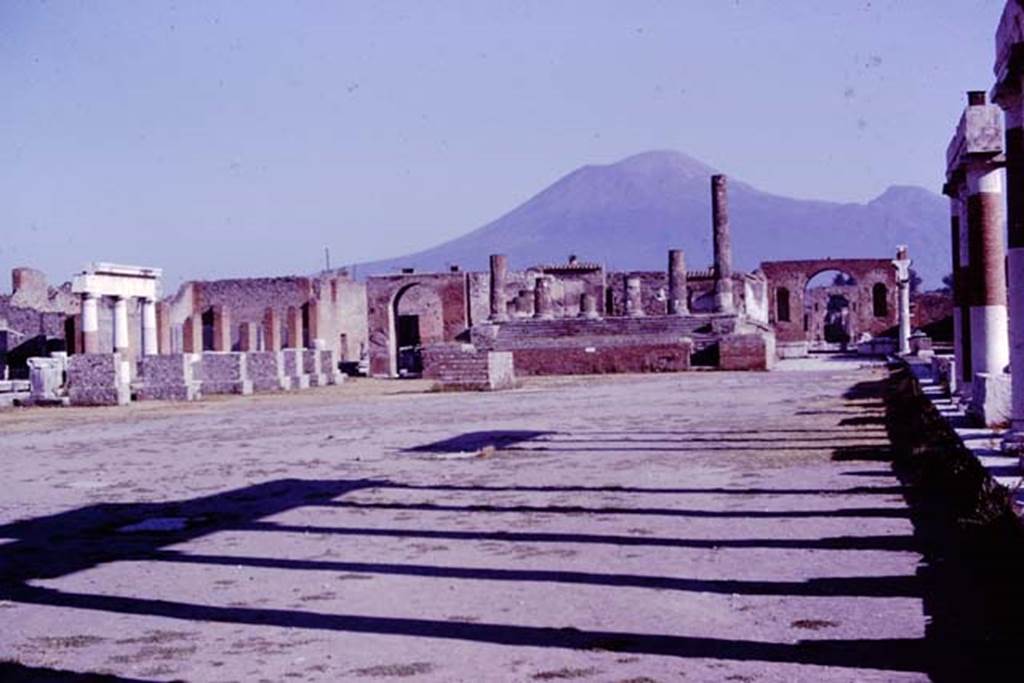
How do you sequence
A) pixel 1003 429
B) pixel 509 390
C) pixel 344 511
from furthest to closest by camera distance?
pixel 509 390
pixel 1003 429
pixel 344 511

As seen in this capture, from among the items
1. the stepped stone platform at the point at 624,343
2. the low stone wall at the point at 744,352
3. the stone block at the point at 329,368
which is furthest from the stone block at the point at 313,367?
the low stone wall at the point at 744,352

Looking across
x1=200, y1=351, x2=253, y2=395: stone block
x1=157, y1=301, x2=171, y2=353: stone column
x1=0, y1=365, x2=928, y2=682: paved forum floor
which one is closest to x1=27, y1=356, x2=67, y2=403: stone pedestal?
x1=200, y1=351, x2=253, y2=395: stone block

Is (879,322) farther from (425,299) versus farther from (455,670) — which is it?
(455,670)

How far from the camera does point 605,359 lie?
3694 cm

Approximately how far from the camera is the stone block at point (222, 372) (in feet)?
109

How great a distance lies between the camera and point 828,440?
13000 mm

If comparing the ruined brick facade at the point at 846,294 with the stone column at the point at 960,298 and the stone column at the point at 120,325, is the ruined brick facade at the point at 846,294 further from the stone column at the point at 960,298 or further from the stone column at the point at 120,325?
the stone column at the point at 960,298

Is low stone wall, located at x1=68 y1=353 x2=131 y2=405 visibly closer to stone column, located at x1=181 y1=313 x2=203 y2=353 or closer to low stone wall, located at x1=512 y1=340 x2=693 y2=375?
low stone wall, located at x1=512 y1=340 x2=693 y2=375

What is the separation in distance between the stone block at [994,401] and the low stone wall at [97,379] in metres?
24.4

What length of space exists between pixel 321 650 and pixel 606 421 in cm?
1251

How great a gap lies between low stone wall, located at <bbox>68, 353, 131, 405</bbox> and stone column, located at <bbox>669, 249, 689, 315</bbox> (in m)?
20.0

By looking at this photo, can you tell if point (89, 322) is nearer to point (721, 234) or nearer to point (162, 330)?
point (162, 330)

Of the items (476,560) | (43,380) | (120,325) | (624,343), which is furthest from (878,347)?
(476,560)

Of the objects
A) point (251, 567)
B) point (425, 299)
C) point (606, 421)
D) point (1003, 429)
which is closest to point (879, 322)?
point (425, 299)
